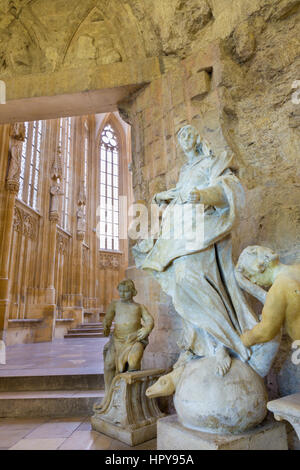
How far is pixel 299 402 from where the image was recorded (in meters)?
1.44

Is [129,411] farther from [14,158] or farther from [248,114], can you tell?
[14,158]

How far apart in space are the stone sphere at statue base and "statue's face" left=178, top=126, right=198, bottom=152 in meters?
1.49

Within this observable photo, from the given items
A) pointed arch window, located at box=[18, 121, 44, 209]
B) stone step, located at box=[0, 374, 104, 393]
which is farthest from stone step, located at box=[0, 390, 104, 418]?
pointed arch window, located at box=[18, 121, 44, 209]

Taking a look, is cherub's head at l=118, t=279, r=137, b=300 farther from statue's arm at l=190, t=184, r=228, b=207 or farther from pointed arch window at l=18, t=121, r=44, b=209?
pointed arch window at l=18, t=121, r=44, b=209

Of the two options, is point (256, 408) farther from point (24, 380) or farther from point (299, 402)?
point (24, 380)

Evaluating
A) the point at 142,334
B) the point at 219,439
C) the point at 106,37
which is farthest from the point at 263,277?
the point at 106,37

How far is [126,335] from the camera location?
2965 mm

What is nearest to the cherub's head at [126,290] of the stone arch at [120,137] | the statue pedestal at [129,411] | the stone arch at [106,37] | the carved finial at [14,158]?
the statue pedestal at [129,411]

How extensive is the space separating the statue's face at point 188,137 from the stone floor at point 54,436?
225 cm

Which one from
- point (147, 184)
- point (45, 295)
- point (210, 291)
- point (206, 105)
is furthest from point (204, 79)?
point (45, 295)

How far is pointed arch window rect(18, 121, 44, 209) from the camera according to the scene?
950cm

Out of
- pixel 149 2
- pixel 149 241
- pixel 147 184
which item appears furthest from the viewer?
pixel 149 2

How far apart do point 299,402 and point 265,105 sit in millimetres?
2986

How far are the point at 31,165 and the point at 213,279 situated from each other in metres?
9.23
